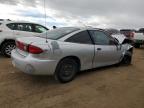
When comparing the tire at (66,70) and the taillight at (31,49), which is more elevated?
the taillight at (31,49)

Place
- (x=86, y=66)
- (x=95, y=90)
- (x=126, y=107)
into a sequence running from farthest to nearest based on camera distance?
(x=86, y=66), (x=95, y=90), (x=126, y=107)

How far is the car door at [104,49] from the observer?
554cm

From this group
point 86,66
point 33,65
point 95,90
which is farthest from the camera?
point 86,66

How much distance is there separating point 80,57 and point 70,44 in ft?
1.57

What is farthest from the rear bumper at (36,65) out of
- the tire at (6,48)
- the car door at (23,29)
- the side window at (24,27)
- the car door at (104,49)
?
the side window at (24,27)

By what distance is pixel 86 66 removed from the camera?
5281mm

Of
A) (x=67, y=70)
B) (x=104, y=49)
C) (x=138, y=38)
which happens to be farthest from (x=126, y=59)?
(x=138, y=38)

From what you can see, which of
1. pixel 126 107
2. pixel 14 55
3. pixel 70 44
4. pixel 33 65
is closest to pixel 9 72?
pixel 14 55

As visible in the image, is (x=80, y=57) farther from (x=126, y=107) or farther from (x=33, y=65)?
(x=126, y=107)

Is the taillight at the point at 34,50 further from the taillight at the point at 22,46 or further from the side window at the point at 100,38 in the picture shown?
the side window at the point at 100,38

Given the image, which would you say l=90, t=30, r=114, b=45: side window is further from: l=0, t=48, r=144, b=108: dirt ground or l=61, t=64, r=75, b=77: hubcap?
l=61, t=64, r=75, b=77: hubcap

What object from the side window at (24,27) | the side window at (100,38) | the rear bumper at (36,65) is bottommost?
the rear bumper at (36,65)

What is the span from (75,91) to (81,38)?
5.13 feet

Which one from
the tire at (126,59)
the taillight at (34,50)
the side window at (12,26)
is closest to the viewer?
the taillight at (34,50)
